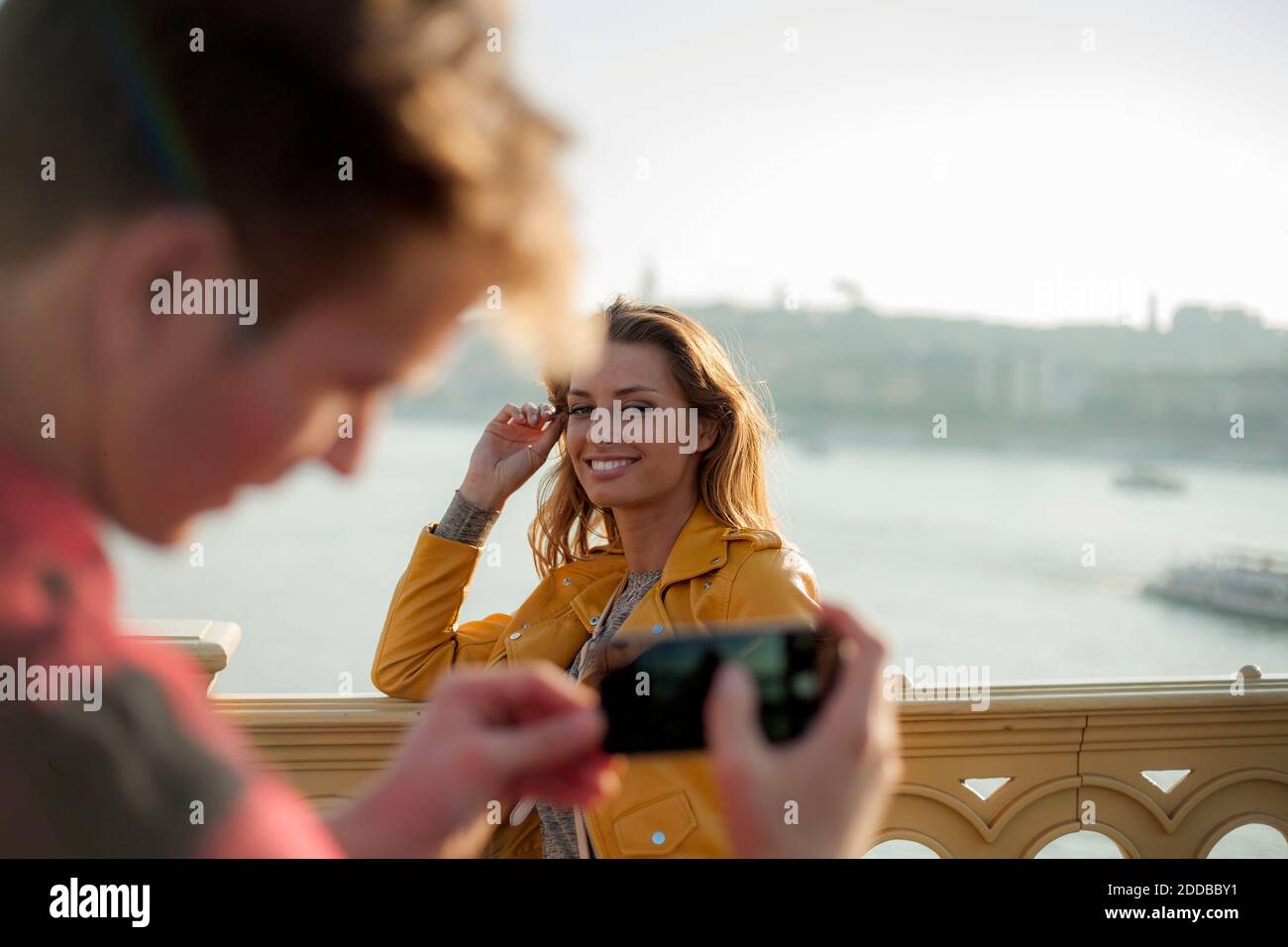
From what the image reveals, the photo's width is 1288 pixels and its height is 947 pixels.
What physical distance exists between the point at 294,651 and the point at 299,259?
439 centimetres

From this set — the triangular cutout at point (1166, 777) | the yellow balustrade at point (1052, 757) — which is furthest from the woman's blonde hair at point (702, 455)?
the triangular cutout at point (1166, 777)

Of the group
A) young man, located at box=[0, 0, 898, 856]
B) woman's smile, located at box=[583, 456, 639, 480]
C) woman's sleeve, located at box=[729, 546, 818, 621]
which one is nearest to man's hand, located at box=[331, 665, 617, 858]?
young man, located at box=[0, 0, 898, 856]

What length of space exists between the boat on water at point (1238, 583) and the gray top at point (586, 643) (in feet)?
11.1

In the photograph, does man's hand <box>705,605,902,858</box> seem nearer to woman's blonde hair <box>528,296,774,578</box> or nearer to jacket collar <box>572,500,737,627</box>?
jacket collar <box>572,500,737,627</box>

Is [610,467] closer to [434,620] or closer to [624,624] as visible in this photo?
[624,624]

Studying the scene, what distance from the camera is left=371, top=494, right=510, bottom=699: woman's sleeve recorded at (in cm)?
230

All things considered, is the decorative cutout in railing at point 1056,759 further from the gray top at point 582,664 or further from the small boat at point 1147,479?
the small boat at point 1147,479

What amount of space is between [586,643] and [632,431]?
0.52 metres

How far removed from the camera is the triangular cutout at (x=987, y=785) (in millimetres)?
2228

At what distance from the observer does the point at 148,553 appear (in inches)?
23.8

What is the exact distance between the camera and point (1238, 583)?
18.3ft

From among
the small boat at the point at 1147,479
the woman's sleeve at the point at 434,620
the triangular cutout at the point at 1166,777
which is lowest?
the triangular cutout at the point at 1166,777
